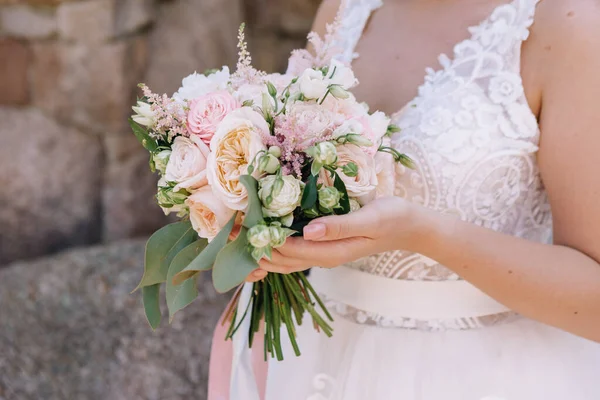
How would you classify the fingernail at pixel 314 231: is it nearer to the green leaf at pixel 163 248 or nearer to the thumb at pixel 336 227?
the thumb at pixel 336 227

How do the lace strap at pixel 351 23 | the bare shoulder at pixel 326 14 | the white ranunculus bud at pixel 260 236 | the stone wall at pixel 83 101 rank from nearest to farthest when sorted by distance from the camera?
1. the white ranunculus bud at pixel 260 236
2. the lace strap at pixel 351 23
3. the bare shoulder at pixel 326 14
4. the stone wall at pixel 83 101

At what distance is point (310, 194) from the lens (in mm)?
998

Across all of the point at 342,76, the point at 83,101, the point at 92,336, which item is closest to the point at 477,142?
the point at 342,76

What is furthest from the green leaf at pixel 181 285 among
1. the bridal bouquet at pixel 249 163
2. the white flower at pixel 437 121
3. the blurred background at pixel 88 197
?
the blurred background at pixel 88 197

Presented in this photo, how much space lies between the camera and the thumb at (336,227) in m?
0.97

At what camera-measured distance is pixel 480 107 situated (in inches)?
49.9

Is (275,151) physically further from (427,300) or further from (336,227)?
(427,300)

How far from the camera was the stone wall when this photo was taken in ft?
9.09

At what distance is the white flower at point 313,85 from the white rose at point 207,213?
21 centimetres

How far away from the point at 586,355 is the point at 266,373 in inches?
24.6

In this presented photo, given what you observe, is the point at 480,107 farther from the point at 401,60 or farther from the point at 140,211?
the point at 140,211

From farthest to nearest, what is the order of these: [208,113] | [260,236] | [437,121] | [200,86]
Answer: [437,121] < [200,86] < [208,113] < [260,236]

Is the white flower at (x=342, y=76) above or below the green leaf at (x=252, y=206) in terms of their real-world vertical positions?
above

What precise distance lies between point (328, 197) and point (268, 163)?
0.10 meters
